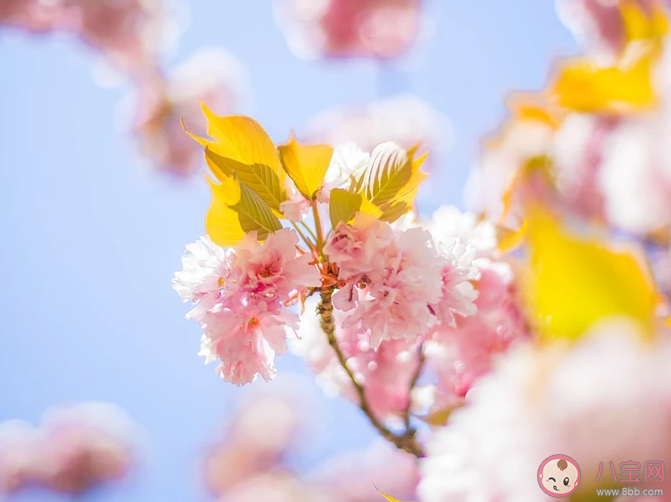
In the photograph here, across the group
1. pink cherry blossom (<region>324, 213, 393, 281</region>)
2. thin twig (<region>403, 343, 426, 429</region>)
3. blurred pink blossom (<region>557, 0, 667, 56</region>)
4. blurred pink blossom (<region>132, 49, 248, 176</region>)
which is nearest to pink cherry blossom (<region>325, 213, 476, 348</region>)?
pink cherry blossom (<region>324, 213, 393, 281</region>)

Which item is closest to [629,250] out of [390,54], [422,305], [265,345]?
[422,305]

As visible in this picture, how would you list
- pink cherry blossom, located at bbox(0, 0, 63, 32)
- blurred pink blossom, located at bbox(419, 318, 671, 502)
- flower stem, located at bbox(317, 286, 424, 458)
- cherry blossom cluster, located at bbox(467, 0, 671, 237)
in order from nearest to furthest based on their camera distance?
blurred pink blossom, located at bbox(419, 318, 671, 502) → cherry blossom cluster, located at bbox(467, 0, 671, 237) → flower stem, located at bbox(317, 286, 424, 458) → pink cherry blossom, located at bbox(0, 0, 63, 32)

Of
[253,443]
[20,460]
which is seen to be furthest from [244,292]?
[20,460]

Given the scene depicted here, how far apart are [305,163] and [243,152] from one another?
69 millimetres

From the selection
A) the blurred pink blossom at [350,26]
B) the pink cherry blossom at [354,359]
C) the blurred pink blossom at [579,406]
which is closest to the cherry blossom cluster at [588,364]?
the blurred pink blossom at [579,406]

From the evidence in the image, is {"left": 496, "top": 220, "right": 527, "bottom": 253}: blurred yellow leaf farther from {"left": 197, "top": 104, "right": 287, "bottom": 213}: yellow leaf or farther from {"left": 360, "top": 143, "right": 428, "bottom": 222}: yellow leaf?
{"left": 197, "top": 104, "right": 287, "bottom": 213}: yellow leaf

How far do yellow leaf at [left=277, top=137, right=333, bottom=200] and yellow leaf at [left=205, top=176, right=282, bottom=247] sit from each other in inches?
1.8

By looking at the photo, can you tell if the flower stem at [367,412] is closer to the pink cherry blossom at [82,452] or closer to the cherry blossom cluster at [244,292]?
the cherry blossom cluster at [244,292]

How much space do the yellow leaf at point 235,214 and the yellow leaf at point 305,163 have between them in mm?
46

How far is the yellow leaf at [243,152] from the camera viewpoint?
1.74ft

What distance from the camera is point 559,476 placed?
0.26 m

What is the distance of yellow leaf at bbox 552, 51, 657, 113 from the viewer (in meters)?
0.39

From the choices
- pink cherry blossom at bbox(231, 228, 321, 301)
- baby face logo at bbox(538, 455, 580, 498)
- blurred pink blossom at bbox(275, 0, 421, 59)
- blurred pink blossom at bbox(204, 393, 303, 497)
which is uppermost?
blurred pink blossom at bbox(275, 0, 421, 59)

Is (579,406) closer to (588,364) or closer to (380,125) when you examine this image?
(588,364)
